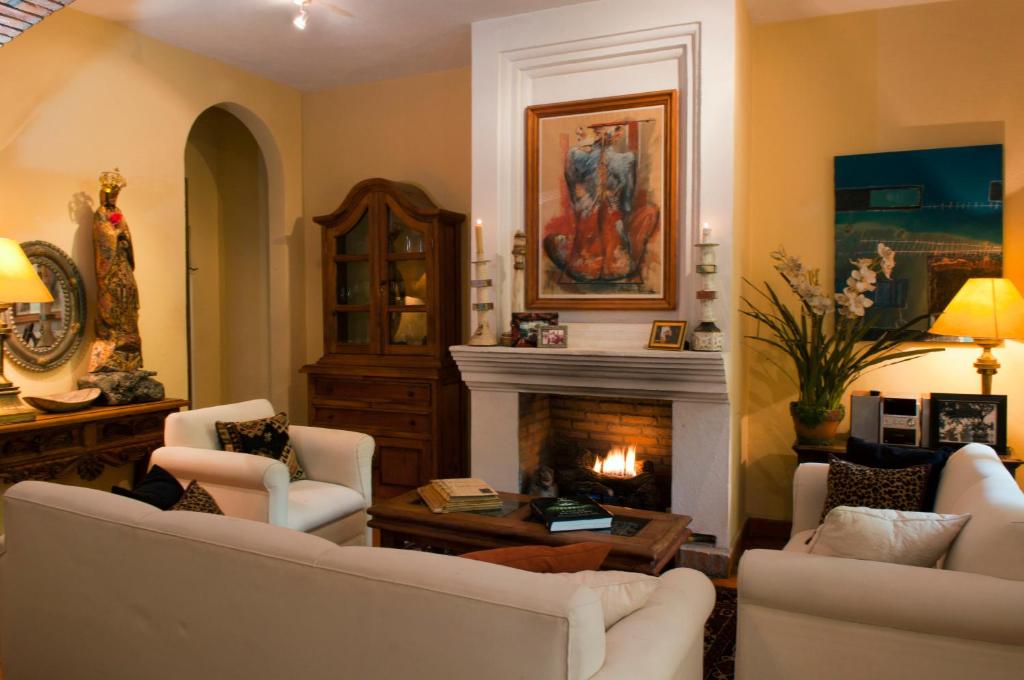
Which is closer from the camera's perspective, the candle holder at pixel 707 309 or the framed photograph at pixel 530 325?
the candle holder at pixel 707 309

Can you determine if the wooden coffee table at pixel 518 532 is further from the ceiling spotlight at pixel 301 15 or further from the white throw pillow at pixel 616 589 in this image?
the ceiling spotlight at pixel 301 15

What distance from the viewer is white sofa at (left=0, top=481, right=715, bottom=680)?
1312 millimetres

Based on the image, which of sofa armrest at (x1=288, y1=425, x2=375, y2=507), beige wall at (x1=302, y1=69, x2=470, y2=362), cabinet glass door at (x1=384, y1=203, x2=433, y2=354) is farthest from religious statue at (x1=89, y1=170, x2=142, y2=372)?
beige wall at (x1=302, y1=69, x2=470, y2=362)

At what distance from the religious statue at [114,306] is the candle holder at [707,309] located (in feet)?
9.29

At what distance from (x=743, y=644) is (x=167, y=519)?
1453mm

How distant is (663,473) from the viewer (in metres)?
4.29

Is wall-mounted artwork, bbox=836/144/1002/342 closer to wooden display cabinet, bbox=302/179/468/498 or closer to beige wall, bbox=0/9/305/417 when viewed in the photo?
wooden display cabinet, bbox=302/179/468/498

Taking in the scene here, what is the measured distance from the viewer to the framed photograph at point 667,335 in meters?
3.71

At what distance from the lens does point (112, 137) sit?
4.23 meters

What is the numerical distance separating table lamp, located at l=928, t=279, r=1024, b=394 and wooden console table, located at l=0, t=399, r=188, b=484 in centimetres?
389

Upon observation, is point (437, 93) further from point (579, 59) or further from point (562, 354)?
point (562, 354)

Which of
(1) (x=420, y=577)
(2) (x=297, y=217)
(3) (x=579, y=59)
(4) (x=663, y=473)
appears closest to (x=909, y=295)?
(4) (x=663, y=473)

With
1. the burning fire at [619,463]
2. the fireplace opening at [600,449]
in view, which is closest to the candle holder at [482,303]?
the fireplace opening at [600,449]

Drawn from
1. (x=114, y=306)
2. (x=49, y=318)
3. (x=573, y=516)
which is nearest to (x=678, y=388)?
(x=573, y=516)
